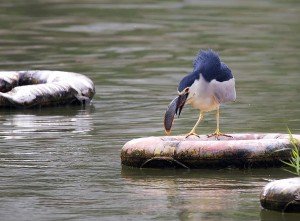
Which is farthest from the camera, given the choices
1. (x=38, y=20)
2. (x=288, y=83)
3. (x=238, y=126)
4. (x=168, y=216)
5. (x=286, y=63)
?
(x=38, y=20)

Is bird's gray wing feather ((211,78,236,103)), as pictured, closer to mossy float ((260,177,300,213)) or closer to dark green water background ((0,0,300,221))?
dark green water background ((0,0,300,221))

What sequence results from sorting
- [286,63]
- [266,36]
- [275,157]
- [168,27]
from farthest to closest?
[168,27], [266,36], [286,63], [275,157]

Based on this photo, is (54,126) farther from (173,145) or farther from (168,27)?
(168,27)

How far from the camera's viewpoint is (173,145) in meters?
11.3

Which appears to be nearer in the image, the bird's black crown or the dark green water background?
the dark green water background

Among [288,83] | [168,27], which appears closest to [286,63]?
[288,83]

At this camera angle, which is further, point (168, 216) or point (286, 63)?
point (286, 63)

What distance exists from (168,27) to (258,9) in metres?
4.02

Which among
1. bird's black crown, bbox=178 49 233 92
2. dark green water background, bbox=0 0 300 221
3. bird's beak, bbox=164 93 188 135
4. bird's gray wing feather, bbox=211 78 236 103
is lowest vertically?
dark green water background, bbox=0 0 300 221

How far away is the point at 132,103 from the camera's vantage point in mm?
16188

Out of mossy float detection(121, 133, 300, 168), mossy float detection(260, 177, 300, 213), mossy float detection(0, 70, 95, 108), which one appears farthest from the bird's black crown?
mossy float detection(0, 70, 95, 108)

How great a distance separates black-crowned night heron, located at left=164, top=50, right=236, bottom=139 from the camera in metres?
11.2

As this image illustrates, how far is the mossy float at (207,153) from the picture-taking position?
11.1 meters

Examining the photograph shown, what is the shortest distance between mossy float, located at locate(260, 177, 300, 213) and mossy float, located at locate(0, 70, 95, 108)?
6.96 metres
